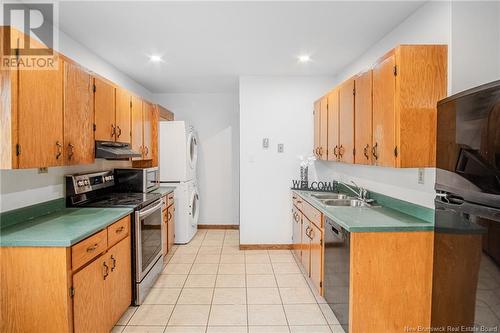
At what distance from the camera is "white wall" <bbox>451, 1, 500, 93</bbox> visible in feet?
6.37

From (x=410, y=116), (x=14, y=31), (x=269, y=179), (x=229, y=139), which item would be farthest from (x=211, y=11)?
(x=229, y=139)

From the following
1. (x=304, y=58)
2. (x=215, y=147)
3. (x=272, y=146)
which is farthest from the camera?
(x=215, y=147)

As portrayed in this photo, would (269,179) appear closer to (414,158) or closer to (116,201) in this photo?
(116,201)

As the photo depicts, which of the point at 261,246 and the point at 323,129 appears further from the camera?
the point at 261,246

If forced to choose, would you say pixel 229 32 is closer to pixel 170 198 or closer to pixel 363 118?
pixel 363 118

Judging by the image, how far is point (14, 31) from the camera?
67.2 inches

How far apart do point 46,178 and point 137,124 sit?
1370 mm

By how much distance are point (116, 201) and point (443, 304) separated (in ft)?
9.13

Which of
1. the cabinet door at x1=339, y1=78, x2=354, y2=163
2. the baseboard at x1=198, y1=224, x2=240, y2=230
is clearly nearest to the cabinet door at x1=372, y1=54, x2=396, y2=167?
the cabinet door at x1=339, y1=78, x2=354, y2=163

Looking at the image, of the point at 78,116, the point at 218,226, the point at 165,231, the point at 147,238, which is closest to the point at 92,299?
the point at 147,238

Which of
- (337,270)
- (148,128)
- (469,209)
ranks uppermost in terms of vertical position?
(148,128)

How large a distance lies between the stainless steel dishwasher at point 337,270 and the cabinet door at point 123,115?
2.28m

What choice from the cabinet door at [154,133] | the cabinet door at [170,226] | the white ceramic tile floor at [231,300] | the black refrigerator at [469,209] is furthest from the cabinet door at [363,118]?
the cabinet door at [154,133]

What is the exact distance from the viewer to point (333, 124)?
10.7 ft
